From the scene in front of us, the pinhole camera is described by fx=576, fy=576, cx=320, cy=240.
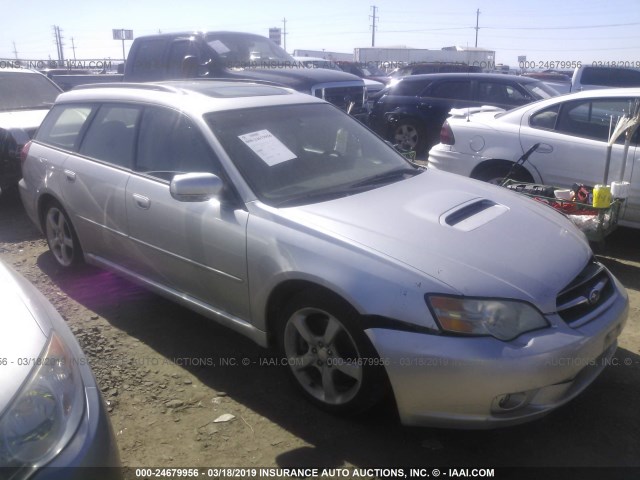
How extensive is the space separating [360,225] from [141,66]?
793cm

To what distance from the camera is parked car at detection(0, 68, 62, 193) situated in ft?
22.1

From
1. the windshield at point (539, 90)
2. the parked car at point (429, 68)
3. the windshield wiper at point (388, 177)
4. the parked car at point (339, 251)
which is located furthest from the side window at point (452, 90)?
the parked car at point (429, 68)

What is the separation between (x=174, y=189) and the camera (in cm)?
306

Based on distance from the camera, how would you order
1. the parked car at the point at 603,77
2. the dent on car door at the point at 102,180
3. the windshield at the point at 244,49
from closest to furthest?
the dent on car door at the point at 102,180 → the windshield at the point at 244,49 → the parked car at the point at 603,77

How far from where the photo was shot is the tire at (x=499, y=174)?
18.8ft

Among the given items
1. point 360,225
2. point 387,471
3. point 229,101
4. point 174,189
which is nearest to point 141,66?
point 229,101

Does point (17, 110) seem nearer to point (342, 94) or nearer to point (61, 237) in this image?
point (61, 237)

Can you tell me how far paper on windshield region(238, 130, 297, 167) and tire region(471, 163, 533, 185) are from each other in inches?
119

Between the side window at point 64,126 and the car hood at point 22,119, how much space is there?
2306 mm

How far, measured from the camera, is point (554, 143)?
5.53 metres

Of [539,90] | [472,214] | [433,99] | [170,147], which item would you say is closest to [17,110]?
[170,147]

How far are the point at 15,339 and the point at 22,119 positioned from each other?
Result: 6.31m

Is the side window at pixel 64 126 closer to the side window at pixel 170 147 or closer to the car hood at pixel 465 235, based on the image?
the side window at pixel 170 147

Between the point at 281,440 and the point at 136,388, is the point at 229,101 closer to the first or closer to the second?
the point at 136,388
